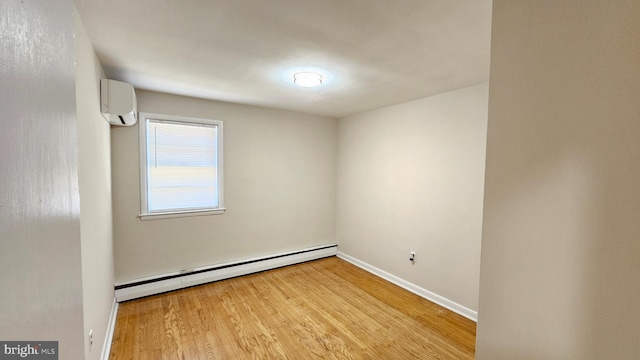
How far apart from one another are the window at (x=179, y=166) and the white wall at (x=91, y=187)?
948mm

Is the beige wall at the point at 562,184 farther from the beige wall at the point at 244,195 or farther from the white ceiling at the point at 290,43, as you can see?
the beige wall at the point at 244,195

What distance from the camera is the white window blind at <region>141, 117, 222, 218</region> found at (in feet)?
10.3

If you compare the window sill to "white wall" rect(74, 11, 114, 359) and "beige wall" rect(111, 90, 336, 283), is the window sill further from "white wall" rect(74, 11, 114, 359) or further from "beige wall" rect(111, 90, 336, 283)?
"white wall" rect(74, 11, 114, 359)

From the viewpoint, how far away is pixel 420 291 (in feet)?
10.4

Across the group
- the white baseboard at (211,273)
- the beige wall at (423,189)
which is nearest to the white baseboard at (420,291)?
the beige wall at (423,189)

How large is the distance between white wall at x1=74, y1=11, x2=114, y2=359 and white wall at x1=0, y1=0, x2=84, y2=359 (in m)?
0.66

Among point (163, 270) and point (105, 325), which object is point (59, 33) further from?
point (163, 270)

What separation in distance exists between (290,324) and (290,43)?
8.11 ft

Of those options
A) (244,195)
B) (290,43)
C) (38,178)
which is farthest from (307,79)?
(38,178)

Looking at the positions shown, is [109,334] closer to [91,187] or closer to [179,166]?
[91,187]

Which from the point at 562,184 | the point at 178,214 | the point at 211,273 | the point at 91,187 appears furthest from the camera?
the point at 211,273

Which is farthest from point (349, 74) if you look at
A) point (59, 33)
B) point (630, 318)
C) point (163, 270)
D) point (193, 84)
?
point (163, 270)

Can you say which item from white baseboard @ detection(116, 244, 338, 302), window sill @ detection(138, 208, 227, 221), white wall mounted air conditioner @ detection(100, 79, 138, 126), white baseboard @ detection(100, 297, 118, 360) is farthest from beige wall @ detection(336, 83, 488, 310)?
white baseboard @ detection(100, 297, 118, 360)

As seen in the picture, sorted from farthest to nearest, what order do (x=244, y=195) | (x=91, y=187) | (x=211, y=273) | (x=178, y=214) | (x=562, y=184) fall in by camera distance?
(x=244, y=195), (x=211, y=273), (x=178, y=214), (x=91, y=187), (x=562, y=184)
